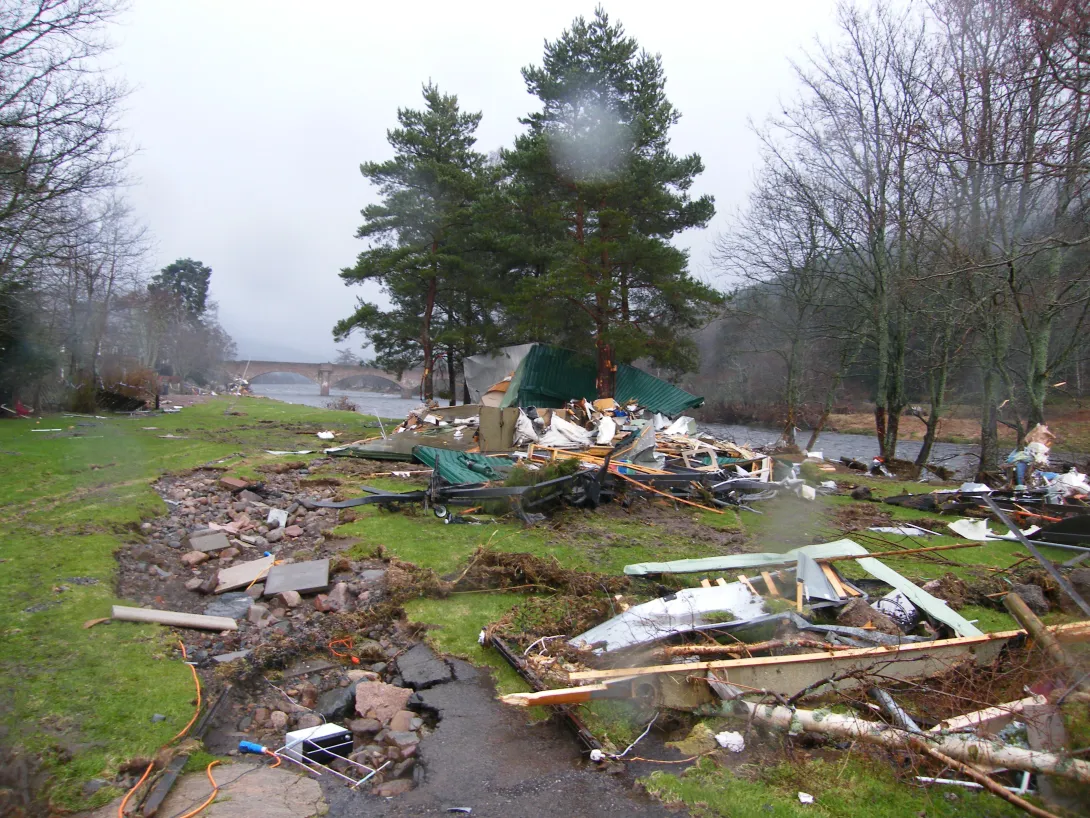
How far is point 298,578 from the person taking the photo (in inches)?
217

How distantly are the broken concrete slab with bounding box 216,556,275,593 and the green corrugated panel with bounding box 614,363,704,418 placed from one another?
13.5m

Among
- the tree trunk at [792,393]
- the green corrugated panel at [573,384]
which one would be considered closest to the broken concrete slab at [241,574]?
the green corrugated panel at [573,384]

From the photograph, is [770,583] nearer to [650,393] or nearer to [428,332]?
[650,393]

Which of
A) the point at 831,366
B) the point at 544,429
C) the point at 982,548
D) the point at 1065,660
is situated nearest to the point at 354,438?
the point at 544,429

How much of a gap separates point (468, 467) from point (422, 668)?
5621 millimetres

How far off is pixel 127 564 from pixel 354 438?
12.2 meters

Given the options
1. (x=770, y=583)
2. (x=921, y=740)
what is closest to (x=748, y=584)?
(x=770, y=583)

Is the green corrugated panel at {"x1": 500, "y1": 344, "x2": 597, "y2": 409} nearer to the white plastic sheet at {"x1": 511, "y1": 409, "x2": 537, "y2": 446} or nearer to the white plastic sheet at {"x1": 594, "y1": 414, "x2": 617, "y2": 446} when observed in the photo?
the white plastic sheet at {"x1": 511, "y1": 409, "x2": 537, "y2": 446}

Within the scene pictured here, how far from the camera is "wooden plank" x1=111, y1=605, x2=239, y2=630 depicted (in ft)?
14.6

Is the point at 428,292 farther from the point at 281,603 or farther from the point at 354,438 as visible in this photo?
the point at 281,603

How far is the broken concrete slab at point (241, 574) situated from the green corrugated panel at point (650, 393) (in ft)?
44.1

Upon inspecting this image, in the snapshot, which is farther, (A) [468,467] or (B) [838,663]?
(A) [468,467]

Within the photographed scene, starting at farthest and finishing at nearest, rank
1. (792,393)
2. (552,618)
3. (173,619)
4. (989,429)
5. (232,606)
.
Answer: (792,393) < (989,429) < (232,606) < (552,618) < (173,619)

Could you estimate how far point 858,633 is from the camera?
13.6 feet
